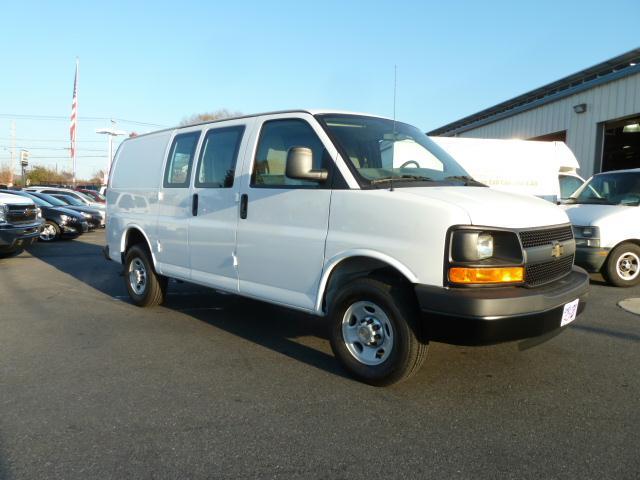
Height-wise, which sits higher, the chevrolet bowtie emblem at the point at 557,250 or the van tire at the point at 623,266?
the chevrolet bowtie emblem at the point at 557,250

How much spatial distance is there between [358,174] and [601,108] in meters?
14.9

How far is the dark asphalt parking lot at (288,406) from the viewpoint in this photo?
2.73m

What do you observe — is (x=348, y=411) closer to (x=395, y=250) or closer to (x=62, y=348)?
(x=395, y=250)

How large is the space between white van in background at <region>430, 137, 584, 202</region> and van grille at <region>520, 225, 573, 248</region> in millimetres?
8072

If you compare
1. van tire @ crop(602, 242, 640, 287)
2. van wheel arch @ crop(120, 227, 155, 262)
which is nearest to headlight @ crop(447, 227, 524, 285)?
van wheel arch @ crop(120, 227, 155, 262)

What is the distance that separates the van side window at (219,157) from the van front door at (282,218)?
26 cm

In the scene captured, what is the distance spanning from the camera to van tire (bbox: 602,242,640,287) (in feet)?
25.0

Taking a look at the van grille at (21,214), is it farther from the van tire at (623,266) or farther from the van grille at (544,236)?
the van tire at (623,266)

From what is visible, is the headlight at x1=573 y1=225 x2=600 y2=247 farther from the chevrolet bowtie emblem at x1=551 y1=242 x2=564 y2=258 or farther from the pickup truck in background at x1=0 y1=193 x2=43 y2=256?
the pickup truck in background at x1=0 y1=193 x2=43 y2=256

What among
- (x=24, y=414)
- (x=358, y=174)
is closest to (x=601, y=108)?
(x=358, y=174)

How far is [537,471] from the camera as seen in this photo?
2.64 metres

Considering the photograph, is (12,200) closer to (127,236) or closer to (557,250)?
(127,236)

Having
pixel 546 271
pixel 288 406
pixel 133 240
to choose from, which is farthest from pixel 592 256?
pixel 133 240

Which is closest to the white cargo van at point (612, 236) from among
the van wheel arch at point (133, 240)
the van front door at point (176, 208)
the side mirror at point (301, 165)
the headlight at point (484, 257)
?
the headlight at point (484, 257)
